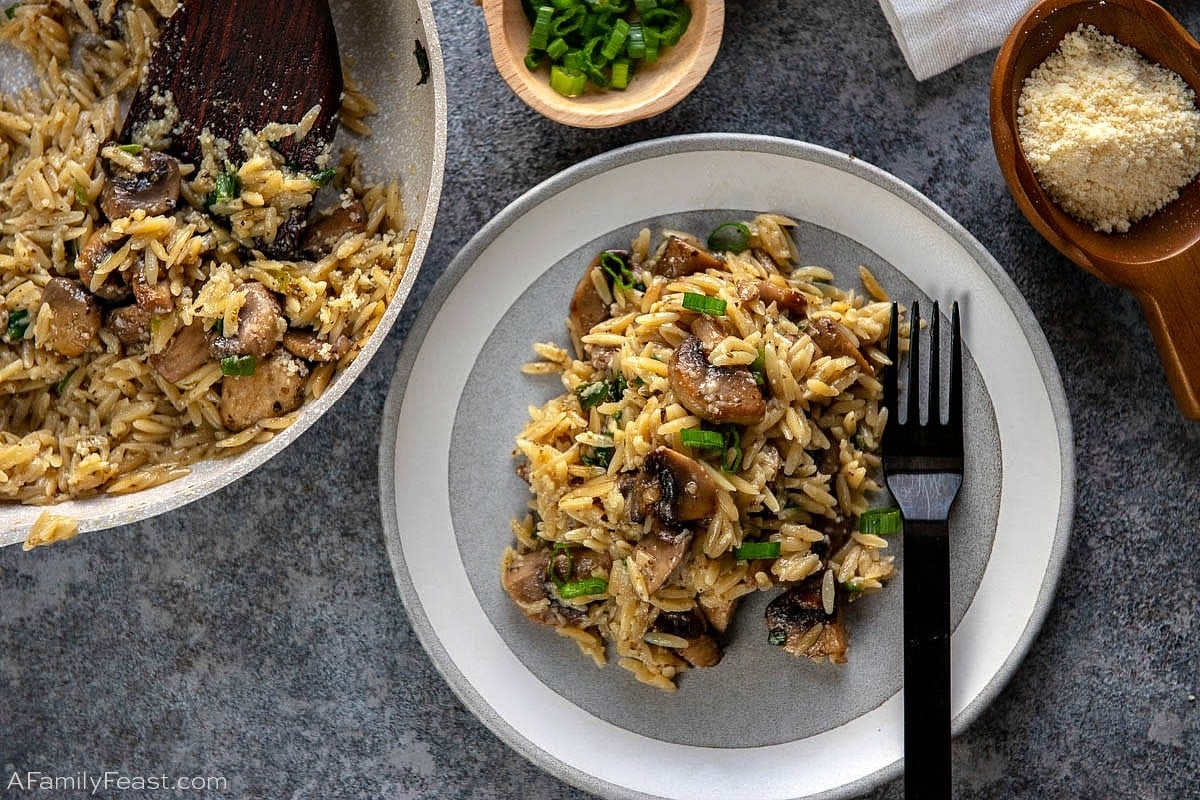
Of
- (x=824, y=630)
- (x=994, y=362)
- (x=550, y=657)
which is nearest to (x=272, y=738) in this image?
(x=550, y=657)

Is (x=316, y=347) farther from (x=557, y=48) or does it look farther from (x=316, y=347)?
(x=557, y=48)

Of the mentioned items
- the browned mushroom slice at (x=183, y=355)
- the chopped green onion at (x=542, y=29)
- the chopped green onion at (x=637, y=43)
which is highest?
the chopped green onion at (x=542, y=29)

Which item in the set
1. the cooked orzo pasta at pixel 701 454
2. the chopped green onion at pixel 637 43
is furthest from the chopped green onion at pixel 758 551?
the chopped green onion at pixel 637 43

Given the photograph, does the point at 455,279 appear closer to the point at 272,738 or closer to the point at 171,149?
the point at 171,149

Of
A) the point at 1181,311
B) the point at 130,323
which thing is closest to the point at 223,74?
the point at 130,323

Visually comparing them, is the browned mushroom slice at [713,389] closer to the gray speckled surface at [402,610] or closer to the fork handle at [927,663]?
the fork handle at [927,663]

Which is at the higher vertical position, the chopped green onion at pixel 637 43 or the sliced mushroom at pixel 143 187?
the chopped green onion at pixel 637 43
